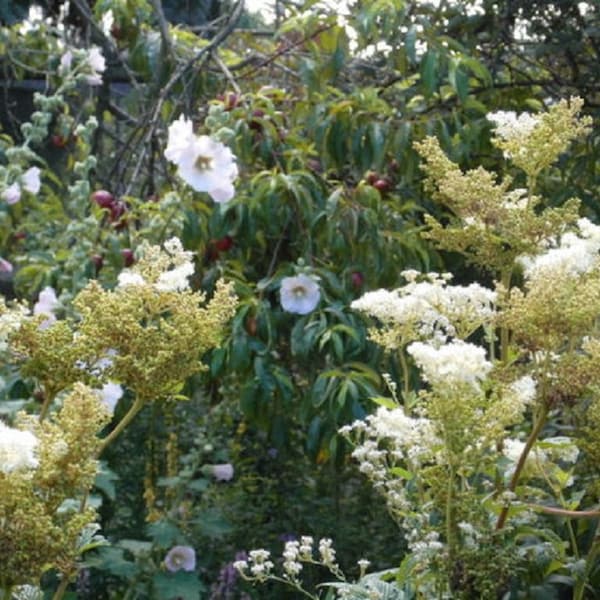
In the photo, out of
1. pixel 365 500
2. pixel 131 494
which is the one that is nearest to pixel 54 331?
pixel 131 494

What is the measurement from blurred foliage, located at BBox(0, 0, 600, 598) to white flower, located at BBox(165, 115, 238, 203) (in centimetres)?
19

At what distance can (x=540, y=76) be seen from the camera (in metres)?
4.05

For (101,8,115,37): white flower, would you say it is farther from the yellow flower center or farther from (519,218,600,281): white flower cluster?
(519,218,600,281): white flower cluster

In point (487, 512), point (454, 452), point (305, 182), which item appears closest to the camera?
point (454, 452)

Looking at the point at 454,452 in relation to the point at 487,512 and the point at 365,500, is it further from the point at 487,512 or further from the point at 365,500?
the point at 365,500

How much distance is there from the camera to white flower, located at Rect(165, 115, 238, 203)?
289cm

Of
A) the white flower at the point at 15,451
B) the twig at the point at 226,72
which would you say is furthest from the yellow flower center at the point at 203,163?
the white flower at the point at 15,451

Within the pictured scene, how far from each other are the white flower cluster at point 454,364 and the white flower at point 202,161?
5.14ft

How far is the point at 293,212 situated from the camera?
3385 mm

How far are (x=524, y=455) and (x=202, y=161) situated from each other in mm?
1553

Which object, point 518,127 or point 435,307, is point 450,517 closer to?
point 435,307

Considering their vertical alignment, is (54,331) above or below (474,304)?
below

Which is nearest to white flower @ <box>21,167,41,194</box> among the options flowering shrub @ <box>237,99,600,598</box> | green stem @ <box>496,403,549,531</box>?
flowering shrub @ <box>237,99,600,598</box>

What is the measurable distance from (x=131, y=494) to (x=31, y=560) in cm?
254
